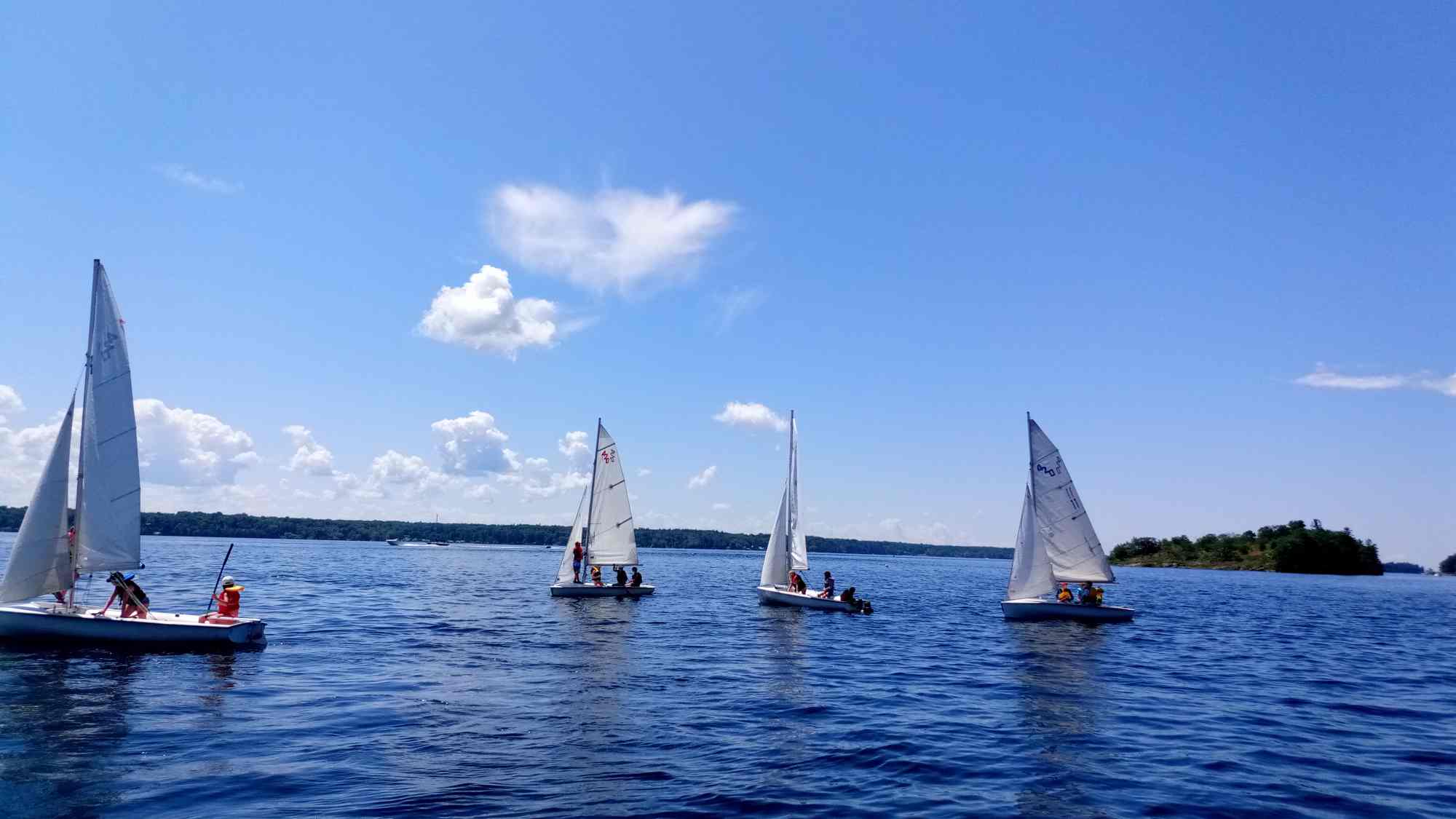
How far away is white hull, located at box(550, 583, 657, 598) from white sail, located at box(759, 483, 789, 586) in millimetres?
9320

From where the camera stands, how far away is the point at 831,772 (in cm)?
1738

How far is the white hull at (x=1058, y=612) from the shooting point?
158 feet

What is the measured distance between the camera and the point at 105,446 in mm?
30641

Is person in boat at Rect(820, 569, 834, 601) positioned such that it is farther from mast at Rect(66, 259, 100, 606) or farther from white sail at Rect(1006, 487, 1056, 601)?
mast at Rect(66, 259, 100, 606)

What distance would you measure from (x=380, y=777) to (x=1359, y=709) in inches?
1108

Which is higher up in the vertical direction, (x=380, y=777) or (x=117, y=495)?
(x=117, y=495)

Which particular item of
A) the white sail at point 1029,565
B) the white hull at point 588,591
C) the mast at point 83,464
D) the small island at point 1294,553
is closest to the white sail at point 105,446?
the mast at point 83,464

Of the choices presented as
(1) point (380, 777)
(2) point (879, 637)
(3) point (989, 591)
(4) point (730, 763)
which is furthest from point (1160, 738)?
(3) point (989, 591)

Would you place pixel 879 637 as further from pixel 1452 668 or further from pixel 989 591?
pixel 989 591

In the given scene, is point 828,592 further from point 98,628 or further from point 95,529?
point 95,529

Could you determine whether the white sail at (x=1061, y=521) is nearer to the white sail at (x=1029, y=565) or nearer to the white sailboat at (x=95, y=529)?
the white sail at (x=1029, y=565)

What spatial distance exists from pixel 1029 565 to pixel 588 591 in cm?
2773

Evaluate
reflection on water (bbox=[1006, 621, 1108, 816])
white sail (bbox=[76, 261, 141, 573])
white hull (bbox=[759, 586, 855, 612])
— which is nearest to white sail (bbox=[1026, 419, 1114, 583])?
reflection on water (bbox=[1006, 621, 1108, 816])

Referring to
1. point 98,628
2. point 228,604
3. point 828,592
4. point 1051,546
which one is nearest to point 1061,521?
point 1051,546
